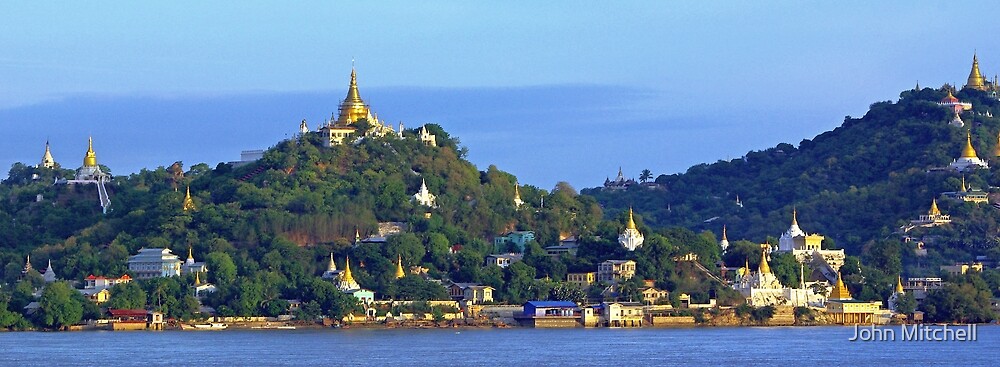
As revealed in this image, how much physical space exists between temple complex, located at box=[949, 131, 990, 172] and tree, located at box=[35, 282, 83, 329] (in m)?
58.7

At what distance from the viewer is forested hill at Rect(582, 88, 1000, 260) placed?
5384 inches

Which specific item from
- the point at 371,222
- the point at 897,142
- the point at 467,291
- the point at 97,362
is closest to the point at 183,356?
the point at 97,362

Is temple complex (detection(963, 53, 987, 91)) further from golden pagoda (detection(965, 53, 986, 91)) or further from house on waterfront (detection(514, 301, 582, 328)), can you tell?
house on waterfront (detection(514, 301, 582, 328))

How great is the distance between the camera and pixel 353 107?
12725 centimetres

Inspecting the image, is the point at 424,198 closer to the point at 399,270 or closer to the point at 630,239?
the point at 630,239

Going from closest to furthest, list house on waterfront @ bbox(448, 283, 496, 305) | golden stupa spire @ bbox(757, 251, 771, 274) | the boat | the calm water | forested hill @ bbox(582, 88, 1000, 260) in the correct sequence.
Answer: the calm water → the boat → house on waterfront @ bbox(448, 283, 496, 305) → golden stupa spire @ bbox(757, 251, 771, 274) → forested hill @ bbox(582, 88, 1000, 260)

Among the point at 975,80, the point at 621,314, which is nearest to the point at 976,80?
the point at 975,80

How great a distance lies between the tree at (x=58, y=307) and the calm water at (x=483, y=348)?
1.29 meters

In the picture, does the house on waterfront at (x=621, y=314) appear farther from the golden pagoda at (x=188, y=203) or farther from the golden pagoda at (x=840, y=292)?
the golden pagoda at (x=188, y=203)

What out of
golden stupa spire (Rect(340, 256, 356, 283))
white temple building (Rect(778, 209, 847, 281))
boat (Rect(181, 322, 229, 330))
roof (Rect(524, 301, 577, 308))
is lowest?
boat (Rect(181, 322, 229, 330))

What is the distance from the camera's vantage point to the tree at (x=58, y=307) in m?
101

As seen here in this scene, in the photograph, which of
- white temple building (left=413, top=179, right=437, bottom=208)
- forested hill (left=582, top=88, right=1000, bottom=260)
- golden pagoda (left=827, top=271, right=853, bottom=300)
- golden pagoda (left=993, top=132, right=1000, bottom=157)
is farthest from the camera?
golden pagoda (left=993, top=132, right=1000, bottom=157)

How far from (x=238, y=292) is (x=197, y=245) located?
10.1 m

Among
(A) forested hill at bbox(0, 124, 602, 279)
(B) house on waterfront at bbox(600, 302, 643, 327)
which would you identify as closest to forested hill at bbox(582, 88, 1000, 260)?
(A) forested hill at bbox(0, 124, 602, 279)
